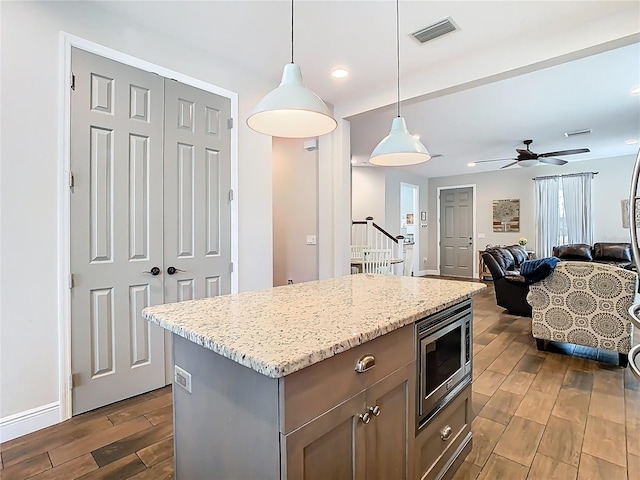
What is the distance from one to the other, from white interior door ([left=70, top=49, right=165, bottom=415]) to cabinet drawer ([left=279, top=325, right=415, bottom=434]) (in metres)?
2.02

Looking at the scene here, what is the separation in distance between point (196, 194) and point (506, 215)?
7586 mm

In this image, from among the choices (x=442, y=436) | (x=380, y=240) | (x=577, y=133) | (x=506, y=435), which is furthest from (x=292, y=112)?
(x=577, y=133)

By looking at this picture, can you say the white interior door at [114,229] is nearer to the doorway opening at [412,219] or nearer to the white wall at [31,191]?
the white wall at [31,191]

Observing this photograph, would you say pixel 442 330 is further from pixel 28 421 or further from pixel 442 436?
pixel 28 421

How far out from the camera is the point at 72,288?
225 centimetres

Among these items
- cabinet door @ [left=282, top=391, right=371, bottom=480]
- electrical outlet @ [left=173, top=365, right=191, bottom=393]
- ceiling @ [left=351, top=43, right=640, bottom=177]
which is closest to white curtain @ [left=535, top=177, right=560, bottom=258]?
ceiling @ [left=351, top=43, right=640, bottom=177]

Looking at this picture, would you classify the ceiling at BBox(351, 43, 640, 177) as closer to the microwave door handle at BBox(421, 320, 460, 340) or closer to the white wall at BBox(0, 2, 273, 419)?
the microwave door handle at BBox(421, 320, 460, 340)

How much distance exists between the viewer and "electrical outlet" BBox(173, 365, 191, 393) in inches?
52.2

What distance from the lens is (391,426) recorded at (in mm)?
1311

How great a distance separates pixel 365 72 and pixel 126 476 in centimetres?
344

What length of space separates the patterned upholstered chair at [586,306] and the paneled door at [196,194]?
10.1 feet

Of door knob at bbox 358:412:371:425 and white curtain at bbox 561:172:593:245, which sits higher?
white curtain at bbox 561:172:593:245

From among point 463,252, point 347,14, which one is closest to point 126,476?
Answer: point 347,14

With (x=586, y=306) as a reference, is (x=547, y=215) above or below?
above
